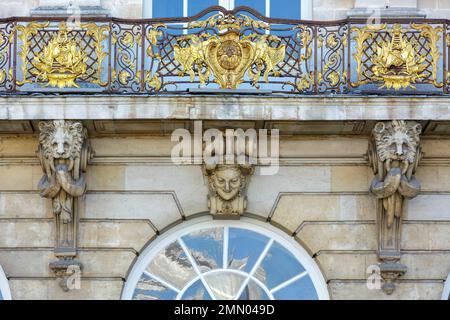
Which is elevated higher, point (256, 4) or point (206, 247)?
point (256, 4)

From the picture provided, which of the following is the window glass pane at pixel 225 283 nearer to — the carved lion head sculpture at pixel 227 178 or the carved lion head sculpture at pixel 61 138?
the carved lion head sculpture at pixel 227 178

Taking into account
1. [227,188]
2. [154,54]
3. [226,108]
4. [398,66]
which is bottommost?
[227,188]

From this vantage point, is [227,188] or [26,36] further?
[26,36]

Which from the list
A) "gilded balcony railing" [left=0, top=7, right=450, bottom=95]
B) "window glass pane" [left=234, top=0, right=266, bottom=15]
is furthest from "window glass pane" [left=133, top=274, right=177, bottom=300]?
"window glass pane" [left=234, top=0, right=266, bottom=15]

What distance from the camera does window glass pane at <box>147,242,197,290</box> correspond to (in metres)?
18.7

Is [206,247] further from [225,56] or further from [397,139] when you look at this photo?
[397,139]

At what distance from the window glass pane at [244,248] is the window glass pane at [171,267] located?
1.32ft

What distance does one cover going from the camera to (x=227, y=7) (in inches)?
781

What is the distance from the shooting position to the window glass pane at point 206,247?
18766mm

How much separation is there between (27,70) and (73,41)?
0.52 meters

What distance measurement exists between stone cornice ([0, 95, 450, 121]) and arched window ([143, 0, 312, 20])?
1678mm

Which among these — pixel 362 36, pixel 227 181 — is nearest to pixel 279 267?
pixel 227 181

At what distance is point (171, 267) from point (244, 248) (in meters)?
0.72
